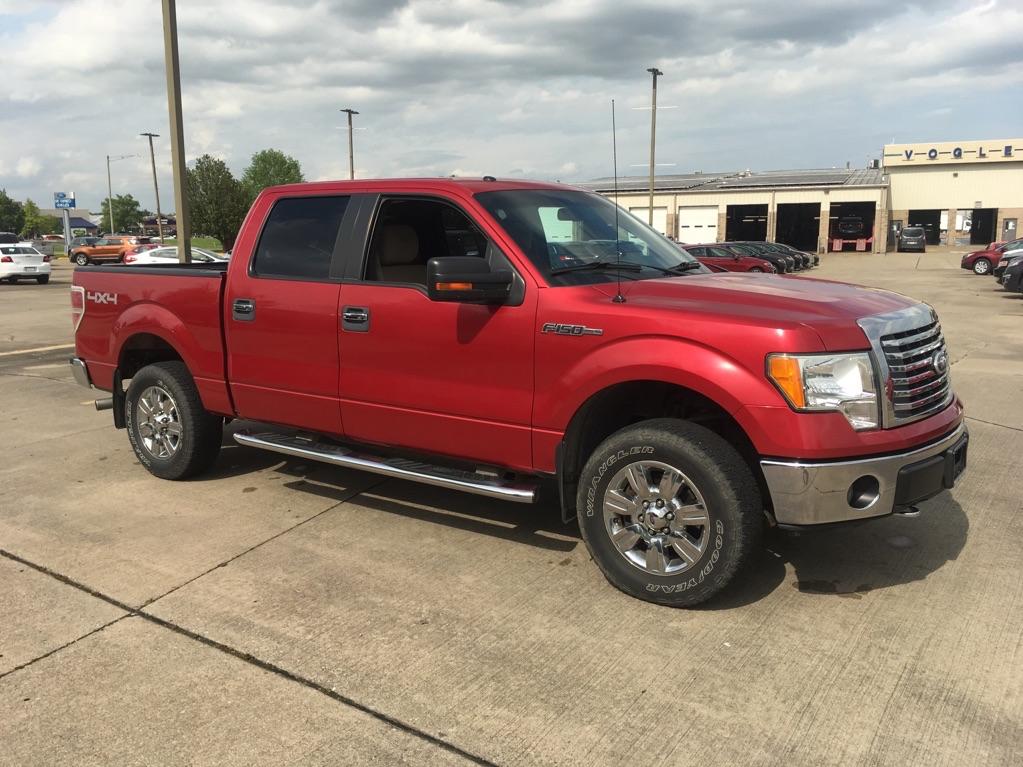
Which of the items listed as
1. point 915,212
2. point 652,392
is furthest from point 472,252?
point 915,212

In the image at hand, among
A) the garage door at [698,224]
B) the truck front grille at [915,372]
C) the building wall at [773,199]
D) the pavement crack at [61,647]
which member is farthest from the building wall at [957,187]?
the pavement crack at [61,647]

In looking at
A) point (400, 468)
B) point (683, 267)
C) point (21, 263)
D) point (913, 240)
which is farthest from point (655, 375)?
point (913, 240)

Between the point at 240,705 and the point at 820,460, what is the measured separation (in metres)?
2.43

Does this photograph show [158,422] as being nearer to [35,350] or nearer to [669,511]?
[669,511]

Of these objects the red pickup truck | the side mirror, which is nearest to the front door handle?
the red pickup truck

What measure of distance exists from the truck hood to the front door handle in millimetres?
1355

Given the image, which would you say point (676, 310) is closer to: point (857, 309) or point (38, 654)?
point (857, 309)

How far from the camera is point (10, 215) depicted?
112500mm

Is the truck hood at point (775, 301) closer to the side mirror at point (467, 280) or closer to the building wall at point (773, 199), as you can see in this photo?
the side mirror at point (467, 280)

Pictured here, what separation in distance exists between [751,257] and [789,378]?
28.2m

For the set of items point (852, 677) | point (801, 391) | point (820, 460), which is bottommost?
point (852, 677)

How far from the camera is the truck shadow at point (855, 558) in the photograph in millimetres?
3943

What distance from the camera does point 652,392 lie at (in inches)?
159

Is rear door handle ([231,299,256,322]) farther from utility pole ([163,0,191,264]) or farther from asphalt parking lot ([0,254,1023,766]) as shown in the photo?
utility pole ([163,0,191,264])
